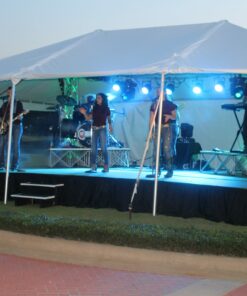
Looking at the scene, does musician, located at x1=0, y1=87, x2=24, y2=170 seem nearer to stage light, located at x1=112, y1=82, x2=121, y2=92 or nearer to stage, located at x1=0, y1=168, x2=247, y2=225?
stage, located at x1=0, y1=168, x2=247, y2=225

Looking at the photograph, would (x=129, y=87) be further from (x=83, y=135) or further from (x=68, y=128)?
(x=68, y=128)

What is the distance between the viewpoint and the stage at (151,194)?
25.9 ft

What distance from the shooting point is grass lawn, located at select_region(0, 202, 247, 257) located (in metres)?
6.54

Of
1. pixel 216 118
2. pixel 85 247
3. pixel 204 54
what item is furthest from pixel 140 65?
pixel 216 118

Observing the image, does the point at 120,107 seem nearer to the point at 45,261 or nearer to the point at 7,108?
the point at 7,108

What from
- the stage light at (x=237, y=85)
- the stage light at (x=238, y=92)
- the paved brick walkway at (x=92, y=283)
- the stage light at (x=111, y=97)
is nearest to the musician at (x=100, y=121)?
the stage light at (x=237, y=85)

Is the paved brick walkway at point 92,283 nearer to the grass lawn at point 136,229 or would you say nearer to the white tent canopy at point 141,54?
the grass lawn at point 136,229

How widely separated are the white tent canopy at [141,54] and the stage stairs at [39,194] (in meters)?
2.04

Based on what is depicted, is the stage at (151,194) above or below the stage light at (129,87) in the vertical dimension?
below

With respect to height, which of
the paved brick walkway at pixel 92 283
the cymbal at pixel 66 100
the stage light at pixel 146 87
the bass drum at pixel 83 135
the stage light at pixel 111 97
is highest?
the stage light at pixel 146 87

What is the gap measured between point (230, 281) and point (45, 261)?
2.47 m

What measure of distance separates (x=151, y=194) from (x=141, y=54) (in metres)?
2.46

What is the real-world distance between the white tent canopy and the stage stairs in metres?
2.04

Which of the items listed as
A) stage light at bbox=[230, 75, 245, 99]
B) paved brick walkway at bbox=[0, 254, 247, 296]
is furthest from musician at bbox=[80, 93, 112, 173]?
paved brick walkway at bbox=[0, 254, 247, 296]
